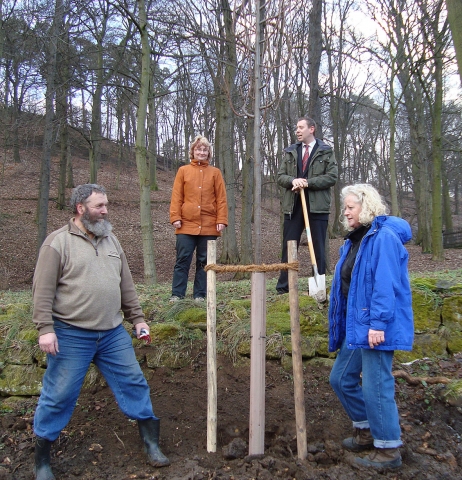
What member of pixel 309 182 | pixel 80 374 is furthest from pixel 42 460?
pixel 309 182

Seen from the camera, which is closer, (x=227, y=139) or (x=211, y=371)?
(x=211, y=371)

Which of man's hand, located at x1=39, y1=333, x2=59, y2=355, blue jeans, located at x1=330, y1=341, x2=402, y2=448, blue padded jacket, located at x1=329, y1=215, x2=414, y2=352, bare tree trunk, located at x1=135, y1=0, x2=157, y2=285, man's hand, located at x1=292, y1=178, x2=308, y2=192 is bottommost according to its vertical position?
blue jeans, located at x1=330, y1=341, x2=402, y2=448

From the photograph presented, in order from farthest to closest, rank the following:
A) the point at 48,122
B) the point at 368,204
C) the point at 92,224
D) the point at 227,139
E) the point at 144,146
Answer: the point at 227,139 < the point at 48,122 < the point at 144,146 < the point at 92,224 < the point at 368,204

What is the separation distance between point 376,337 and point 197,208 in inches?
117

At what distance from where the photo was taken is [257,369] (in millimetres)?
3455

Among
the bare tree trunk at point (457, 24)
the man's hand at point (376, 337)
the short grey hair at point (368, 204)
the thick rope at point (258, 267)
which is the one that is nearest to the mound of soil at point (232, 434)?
the man's hand at point (376, 337)

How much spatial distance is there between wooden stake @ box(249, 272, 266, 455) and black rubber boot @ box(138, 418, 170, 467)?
694 millimetres

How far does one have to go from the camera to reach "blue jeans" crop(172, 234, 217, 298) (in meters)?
5.36

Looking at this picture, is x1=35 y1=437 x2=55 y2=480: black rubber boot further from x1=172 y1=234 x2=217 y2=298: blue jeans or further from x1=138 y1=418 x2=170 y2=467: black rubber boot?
x1=172 y1=234 x2=217 y2=298: blue jeans

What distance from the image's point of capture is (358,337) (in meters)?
3.00

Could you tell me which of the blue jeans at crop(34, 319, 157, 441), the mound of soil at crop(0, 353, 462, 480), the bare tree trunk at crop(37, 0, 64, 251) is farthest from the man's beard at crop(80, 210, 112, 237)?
the bare tree trunk at crop(37, 0, 64, 251)

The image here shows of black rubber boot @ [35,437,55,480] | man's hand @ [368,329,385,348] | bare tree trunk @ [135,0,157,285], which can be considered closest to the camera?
man's hand @ [368,329,385,348]

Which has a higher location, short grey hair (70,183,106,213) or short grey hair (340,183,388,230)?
short grey hair (70,183,106,213)

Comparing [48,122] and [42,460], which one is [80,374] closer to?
[42,460]
